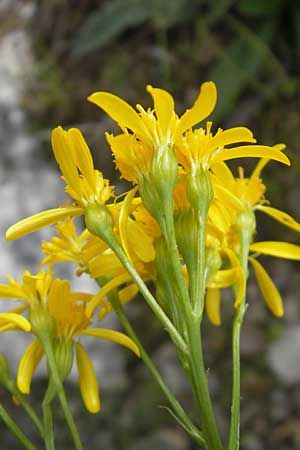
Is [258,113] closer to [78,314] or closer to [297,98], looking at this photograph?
[297,98]

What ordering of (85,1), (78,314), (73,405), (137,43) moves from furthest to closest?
1. (85,1)
2. (137,43)
3. (73,405)
4. (78,314)

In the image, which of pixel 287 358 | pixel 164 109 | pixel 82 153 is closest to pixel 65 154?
pixel 82 153

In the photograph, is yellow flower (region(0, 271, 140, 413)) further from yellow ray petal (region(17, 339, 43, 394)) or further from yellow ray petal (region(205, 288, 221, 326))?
yellow ray petal (region(205, 288, 221, 326))

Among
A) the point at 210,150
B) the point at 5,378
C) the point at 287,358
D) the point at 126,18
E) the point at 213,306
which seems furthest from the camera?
the point at 126,18

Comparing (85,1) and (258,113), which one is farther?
(85,1)

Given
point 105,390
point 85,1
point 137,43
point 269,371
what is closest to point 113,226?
point 269,371

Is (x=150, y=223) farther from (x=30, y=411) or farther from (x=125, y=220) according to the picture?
(x=30, y=411)

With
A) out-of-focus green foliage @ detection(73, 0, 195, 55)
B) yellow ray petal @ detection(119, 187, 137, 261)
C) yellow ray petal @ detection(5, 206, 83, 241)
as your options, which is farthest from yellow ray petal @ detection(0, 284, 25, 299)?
out-of-focus green foliage @ detection(73, 0, 195, 55)
